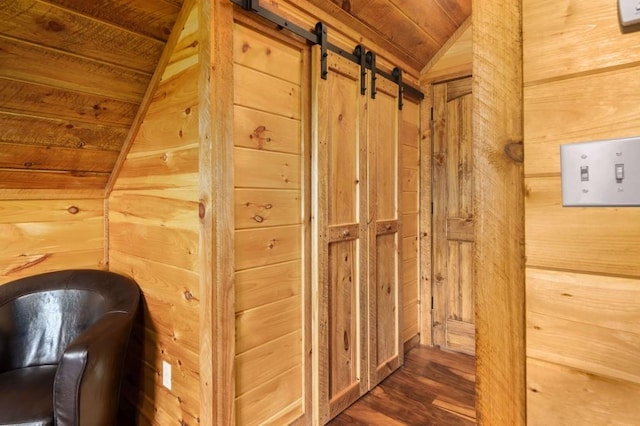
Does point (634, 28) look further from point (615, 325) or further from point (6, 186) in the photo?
point (6, 186)

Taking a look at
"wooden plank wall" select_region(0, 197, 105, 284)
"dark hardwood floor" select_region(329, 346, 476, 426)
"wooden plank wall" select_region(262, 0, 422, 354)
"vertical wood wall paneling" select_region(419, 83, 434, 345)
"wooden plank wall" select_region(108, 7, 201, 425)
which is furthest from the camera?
"vertical wood wall paneling" select_region(419, 83, 434, 345)

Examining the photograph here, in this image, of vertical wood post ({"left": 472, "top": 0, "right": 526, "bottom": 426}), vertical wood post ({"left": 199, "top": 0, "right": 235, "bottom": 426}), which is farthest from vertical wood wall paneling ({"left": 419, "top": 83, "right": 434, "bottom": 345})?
vertical wood post ({"left": 472, "top": 0, "right": 526, "bottom": 426})

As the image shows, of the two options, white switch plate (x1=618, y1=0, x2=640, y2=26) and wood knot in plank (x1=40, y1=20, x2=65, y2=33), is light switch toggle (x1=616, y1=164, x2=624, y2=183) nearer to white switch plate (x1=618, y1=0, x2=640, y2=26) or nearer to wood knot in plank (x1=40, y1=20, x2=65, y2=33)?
white switch plate (x1=618, y1=0, x2=640, y2=26)

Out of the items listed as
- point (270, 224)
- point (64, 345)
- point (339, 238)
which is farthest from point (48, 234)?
point (339, 238)

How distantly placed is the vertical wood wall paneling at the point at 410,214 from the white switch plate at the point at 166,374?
1.76 metres

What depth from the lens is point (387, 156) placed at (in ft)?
8.13

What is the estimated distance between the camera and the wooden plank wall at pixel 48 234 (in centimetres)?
183

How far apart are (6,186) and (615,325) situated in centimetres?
250

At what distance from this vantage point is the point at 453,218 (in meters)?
2.87

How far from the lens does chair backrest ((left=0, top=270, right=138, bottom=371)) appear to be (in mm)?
1617

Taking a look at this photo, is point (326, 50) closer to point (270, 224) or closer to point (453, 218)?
point (270, 224)

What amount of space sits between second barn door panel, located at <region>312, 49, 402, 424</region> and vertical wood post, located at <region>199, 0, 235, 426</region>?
0.55 metres

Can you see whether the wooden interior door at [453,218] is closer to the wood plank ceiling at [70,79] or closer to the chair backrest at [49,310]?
the wood plank ceiling at [70,79]

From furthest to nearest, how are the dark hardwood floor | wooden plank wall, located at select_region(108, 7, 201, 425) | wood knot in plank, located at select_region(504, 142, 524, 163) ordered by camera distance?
the dark hardwood floor
wooden plank wall, located at select_region(108, 7, 201, 425)
wood knot in plank, located at select_region(504, 142, 524, 163)
